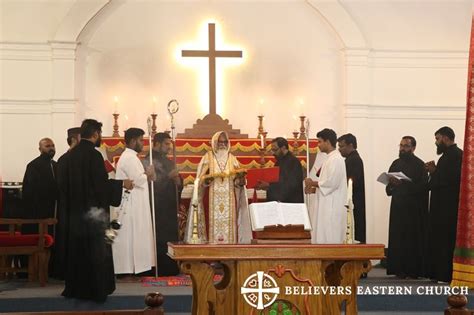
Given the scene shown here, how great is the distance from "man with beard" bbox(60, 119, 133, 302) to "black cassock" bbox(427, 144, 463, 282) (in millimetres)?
3999

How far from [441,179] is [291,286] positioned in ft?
15.7

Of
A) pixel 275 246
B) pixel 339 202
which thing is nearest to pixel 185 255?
pixel 275 246

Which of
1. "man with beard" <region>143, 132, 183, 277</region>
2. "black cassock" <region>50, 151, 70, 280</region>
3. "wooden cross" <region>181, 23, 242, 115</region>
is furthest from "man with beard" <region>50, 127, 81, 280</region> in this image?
"wooden cross" <region>181, 23, 242, 115</region>

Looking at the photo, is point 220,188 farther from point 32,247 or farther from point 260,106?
point 260,106

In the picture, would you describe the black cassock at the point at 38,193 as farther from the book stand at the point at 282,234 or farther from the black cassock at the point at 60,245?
the book stand at the point at 282,234

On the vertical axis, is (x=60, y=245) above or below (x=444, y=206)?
below

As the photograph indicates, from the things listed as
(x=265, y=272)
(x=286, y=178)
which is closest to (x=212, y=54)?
(x=286, y=178)

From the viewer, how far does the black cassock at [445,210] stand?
1027 centimetres

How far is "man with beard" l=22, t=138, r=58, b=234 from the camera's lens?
1096cm

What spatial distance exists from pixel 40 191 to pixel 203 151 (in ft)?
8.26

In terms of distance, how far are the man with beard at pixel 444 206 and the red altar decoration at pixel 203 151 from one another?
2.51 meters

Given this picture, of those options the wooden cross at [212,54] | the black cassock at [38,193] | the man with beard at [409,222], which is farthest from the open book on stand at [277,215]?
the wooden cross at [212,54]

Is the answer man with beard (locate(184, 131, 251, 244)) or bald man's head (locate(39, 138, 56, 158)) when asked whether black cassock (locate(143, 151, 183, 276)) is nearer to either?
man with beard (locate(184, 131, 251, 244))

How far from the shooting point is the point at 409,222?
1098 cm
